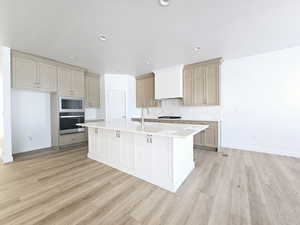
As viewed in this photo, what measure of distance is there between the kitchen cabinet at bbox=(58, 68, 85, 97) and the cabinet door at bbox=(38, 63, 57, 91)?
0.43ft

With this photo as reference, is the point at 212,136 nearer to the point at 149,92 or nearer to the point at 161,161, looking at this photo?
the point at 161,161

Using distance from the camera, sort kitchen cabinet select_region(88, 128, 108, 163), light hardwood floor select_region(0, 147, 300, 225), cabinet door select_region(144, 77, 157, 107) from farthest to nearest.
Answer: cabinet door select_region(144, 77, 157, 107), kitchen cabinet select_region(88, 128, 108, 163), light hardwood floor select_region(0, 147, 300, 225)

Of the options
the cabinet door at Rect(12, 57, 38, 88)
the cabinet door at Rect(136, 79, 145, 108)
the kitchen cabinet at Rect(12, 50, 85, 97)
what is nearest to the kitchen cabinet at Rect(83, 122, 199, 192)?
the kitchen cabinet at Rect(12, 50, 85, 97)

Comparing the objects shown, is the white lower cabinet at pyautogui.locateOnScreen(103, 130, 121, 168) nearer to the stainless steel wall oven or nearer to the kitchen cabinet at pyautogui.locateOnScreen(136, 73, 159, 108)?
the stainless steel wall oven

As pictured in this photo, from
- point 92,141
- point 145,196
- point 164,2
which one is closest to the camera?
point 164,2

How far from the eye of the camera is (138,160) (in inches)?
89.2

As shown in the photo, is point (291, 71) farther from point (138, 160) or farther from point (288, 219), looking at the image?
point (138, 160)

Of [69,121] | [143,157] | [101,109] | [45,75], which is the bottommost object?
[143,157]

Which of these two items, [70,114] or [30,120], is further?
[70,114]

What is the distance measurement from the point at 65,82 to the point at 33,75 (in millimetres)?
755

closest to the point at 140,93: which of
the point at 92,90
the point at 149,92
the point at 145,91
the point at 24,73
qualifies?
the point at 145,91

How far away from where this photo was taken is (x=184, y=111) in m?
4.61

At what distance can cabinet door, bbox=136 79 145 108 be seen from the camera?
18.1 ft

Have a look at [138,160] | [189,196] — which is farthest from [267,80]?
[138,160]
